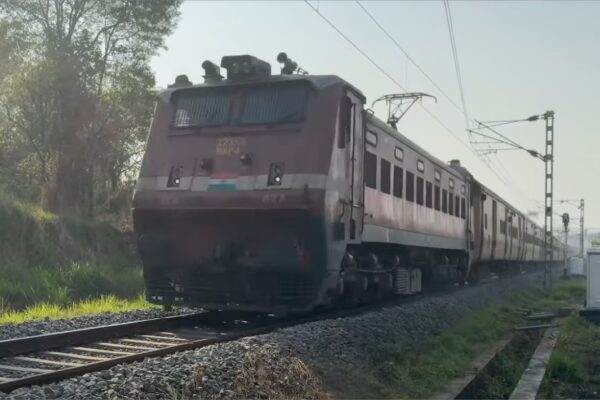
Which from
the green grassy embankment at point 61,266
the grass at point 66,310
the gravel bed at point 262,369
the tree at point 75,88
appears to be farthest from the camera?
the tree at point 75,88

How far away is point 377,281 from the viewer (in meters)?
12.8

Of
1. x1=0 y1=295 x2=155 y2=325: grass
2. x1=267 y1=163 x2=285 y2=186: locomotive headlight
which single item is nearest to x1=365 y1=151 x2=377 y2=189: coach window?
x1=267 y1=163 x2=285 y2=186: locomotive headlight

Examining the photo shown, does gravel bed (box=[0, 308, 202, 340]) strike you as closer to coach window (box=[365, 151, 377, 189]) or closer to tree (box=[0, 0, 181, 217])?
coach window (box=[365, 151, 377, 189])

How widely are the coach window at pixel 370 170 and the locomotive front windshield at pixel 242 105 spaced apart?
5.74ft

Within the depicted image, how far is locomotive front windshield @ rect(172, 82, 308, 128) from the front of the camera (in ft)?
33.8

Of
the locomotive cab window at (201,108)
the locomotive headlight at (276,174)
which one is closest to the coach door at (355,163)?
the locomotive headlight at (276,174)

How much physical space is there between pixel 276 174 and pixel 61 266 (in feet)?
37.7

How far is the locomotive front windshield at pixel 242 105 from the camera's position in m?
10.3

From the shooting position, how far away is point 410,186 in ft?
47.4

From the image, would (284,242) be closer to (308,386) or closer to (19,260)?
(308,386)

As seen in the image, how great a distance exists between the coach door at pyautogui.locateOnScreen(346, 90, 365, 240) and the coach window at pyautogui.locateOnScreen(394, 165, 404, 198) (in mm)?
2283

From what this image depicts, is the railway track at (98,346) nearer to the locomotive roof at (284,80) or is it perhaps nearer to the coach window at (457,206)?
the locomotive roof at (284,80)

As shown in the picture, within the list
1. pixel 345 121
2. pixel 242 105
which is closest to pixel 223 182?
pixel 242 105

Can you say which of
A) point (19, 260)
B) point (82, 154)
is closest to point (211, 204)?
point (19, 260)
